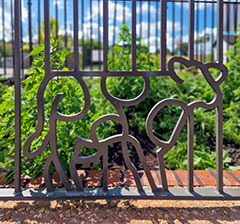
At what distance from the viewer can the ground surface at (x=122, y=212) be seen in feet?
4.40

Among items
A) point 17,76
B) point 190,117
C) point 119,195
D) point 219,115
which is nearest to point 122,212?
point 119,195

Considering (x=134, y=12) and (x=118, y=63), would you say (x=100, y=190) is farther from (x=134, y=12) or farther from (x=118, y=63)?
(x=118, y=63)

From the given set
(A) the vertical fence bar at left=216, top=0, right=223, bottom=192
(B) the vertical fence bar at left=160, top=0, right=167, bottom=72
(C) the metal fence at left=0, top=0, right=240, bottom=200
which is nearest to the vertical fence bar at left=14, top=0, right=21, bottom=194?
(C) the metal fence at left=0, top=0, right=240, bottom=200

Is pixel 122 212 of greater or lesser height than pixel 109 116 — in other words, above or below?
below

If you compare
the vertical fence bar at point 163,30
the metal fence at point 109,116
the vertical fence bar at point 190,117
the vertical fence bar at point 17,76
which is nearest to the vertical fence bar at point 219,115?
the metal fence at point 109,116

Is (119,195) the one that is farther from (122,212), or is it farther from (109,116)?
(109,116)

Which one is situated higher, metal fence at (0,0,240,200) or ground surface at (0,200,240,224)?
metal fence at (0,0,240,200)

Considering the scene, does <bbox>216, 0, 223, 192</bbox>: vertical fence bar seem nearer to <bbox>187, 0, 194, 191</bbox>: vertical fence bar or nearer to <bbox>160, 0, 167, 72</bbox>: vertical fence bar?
<bbox>187, 0, 194, 191</bbox>: vertical fence bar

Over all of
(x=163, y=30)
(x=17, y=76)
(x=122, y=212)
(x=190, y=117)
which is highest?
(x=163, y=30)

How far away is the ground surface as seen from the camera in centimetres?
134

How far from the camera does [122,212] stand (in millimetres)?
1412

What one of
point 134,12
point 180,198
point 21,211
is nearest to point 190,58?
point 134,12

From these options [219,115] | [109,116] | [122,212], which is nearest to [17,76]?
[109,116]

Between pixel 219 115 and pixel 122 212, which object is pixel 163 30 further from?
pixel 122 212
